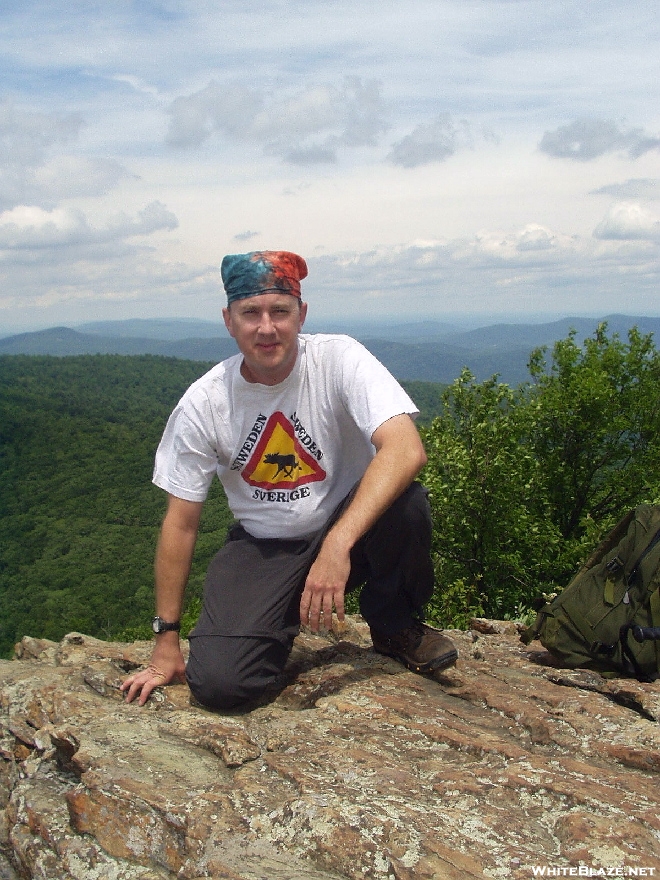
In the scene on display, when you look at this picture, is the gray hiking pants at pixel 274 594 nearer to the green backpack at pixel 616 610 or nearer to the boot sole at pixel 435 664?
the boot sole at pixel 435 664

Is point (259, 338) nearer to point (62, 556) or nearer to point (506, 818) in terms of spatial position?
point (506, 818)

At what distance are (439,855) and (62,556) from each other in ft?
235

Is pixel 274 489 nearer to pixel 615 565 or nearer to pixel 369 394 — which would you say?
pixel 369 394

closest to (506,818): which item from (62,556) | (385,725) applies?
(385,725)

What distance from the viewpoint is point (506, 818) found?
2.75 metres

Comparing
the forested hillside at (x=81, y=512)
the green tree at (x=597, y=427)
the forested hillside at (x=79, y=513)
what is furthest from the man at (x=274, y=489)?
the forested hillside at (x=79, y=513)

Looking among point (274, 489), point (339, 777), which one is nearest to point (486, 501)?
point (274, 489)

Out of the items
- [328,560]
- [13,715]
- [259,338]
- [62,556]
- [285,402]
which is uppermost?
[259,338]

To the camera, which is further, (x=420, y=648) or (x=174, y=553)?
(x=420, y=648)

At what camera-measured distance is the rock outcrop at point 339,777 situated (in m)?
2.58

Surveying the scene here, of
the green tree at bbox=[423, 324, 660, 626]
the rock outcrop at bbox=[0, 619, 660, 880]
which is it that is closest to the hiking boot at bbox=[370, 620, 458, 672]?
the rock outcrop at bbox=[0, 619, 660, 880]

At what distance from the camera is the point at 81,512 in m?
79.1

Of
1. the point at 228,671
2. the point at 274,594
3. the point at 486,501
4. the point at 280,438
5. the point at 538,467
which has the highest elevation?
the point at 280,438

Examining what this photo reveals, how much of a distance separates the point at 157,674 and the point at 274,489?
1280 mm
